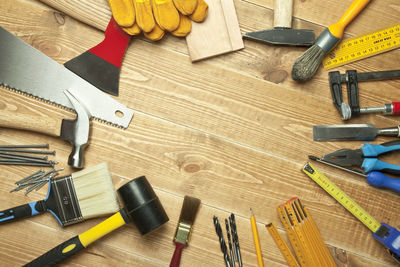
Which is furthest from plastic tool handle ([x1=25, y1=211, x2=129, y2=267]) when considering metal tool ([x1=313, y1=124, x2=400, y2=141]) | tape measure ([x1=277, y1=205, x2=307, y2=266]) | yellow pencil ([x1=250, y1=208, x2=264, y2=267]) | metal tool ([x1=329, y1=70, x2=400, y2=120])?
metal tool ([x1=329, y1=70, x2=400, y2=120])

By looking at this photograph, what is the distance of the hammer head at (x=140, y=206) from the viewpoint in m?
1.52

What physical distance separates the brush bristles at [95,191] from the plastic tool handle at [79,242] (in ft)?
0.16

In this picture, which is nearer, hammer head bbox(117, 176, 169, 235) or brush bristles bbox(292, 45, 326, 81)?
hammer head bbox(117, 176, 169, 235)

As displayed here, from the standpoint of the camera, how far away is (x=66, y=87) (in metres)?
1.65

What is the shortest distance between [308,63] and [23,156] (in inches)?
55.0

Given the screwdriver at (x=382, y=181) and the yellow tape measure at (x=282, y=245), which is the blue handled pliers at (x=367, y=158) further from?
the yellow tape measure at (x=282, y=245)

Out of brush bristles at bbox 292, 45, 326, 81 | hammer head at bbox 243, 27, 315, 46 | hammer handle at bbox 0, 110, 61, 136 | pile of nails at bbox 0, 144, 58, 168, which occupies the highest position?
hammer head at bbox 243, 27, 315, 46

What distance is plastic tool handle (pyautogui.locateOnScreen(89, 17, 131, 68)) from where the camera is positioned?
1.65 metres

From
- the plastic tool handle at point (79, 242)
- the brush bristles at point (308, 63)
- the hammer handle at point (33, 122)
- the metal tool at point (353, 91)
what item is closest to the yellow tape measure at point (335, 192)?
the metal tool at point (353, 91)

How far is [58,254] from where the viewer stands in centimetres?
154

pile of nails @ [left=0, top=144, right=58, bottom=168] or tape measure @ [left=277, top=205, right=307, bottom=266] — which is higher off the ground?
pile of nails @ [left=0, top=144, right=58, bottom=168]

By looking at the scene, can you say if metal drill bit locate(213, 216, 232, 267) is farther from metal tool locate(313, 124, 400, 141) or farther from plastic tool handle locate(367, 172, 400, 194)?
plastic tool handle locate(367, 172, 400, 194)

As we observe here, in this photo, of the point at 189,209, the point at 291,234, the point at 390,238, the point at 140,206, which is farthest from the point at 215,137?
the point at 390,238

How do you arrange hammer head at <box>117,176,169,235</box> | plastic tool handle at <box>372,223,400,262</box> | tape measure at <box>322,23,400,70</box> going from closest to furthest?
1. hammer head at <box>117,176,169,235</box>
2. plastic tool handle at <box>372,223,400,262</box>
3. tape measure at <box>322,23,400,70</box>
